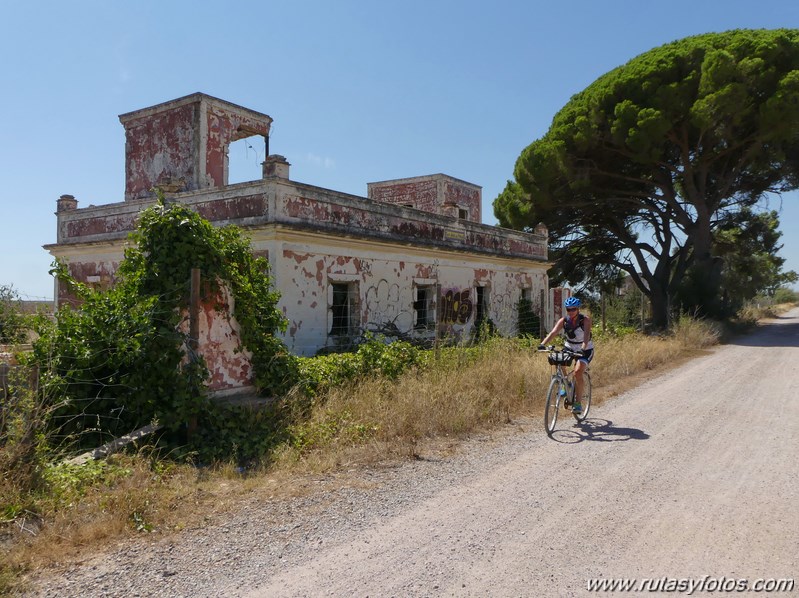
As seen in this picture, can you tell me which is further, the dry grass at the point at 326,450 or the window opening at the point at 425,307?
the window opening at the point at 425,307

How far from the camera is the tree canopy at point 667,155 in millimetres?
21719

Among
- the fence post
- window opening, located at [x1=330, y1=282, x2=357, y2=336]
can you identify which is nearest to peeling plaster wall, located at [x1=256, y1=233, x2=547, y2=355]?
window opening, located at [x1=330, y1=282, x2=357, y2=336]

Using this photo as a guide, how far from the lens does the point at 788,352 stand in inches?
693

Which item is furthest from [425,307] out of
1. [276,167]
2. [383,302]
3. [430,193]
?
[430,193]

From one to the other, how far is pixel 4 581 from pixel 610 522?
4086mm

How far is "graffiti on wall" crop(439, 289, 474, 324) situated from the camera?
59.7 feet

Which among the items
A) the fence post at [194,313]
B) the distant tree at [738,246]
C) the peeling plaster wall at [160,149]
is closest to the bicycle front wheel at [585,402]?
the fence post at [194,313]

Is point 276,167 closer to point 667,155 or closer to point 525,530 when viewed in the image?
point 525,530

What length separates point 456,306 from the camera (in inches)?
738

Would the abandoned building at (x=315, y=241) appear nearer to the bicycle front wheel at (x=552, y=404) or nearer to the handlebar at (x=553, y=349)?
the handlebar at (x=553, y=349)

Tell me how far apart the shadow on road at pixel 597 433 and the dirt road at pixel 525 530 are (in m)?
0.08

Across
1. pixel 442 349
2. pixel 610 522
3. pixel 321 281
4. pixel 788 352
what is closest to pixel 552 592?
pixel 610 522

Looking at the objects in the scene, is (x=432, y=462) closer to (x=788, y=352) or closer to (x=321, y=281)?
(x=321, y=281)

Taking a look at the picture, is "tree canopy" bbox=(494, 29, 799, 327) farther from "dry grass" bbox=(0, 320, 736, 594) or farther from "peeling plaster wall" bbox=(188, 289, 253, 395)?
"peeling plaster wall" bbox=(188, 289, 253, 395)
